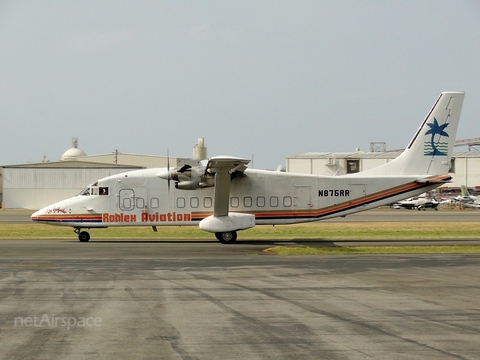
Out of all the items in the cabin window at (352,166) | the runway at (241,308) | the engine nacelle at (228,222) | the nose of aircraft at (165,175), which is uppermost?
the cabin window at (352,166)

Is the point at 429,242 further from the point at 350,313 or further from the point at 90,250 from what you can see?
the point at 350,313

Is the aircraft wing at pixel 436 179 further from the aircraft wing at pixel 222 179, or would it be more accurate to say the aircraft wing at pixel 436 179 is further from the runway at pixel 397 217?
the runway at pixel 397 217

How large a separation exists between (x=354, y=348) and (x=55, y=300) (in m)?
7.21

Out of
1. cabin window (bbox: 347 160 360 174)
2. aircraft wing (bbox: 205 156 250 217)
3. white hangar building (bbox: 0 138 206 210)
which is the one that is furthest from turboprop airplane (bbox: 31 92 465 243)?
cabin window (bbox: 347 160 360 174)

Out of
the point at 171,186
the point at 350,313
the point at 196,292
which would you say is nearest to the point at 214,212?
the point at 171,186

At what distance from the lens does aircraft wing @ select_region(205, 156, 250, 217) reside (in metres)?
29.4

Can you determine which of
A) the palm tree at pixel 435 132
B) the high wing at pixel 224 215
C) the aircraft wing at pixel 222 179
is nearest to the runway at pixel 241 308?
the aircraft wing at pixel 222 179

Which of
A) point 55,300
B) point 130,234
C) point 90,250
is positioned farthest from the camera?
point 130,234

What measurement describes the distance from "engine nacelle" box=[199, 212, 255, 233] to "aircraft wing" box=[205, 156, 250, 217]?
0.29 meters

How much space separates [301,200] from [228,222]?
3974 millimetres

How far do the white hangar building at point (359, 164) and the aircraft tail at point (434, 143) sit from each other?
5766cm

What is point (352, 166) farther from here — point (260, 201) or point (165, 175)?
point (165, 175)

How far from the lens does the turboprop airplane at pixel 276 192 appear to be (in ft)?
104

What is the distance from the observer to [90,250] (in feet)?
88.6
